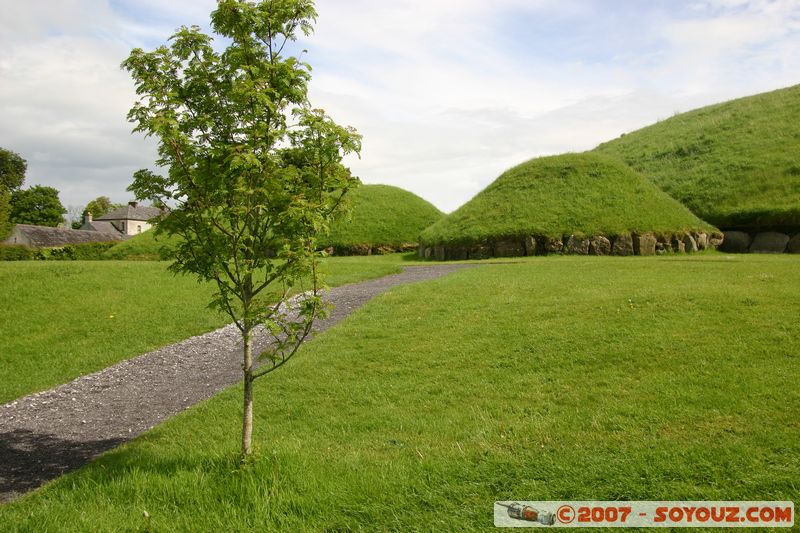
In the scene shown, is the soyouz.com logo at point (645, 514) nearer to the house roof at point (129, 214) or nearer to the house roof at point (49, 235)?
the house roof at point (49, 235)

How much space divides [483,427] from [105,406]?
7895 mm

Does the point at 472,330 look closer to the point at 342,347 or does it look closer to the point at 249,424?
the point at 342,347

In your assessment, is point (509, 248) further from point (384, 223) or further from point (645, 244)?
point (384, 223)

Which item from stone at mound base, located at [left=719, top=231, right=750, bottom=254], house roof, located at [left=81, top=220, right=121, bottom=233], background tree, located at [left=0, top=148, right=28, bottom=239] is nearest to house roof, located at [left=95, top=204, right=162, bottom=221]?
house roof, located at [left=81, top=220, right=121, bottom=233]

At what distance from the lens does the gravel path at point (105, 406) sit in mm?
8500

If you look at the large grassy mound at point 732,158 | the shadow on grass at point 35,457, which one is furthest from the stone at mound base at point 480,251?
the shadow on grass at point 35,457

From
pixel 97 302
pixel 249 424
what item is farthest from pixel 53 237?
pixel 249 424

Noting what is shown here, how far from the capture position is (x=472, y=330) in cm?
1305

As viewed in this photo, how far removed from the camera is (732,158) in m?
42.5

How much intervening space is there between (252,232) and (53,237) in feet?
253

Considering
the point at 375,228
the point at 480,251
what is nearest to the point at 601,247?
the point at 480,251

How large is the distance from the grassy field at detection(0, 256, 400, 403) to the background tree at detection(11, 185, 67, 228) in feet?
277

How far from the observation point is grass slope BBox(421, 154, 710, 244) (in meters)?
32.5

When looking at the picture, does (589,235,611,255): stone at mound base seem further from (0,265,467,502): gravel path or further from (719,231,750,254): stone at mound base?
(0,265,467,502): gravel path
